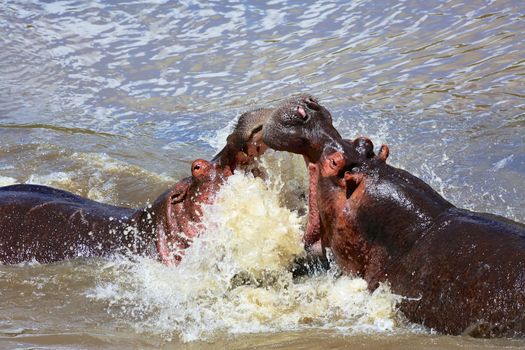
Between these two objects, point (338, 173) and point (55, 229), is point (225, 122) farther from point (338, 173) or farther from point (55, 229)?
point (338, 173)

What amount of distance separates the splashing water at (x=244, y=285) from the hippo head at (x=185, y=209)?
8cm

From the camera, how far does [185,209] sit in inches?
245

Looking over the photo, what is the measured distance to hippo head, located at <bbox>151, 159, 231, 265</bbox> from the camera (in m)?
6.16

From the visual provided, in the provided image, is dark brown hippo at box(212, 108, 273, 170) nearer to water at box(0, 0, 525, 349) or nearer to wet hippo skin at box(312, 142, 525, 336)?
water at box(0, 0, 525, 349)

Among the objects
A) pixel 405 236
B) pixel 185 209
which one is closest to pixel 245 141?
pixel 185 209

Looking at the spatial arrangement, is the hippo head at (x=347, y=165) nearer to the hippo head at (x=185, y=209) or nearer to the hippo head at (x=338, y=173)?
the hippo head at (x=338, y=173)

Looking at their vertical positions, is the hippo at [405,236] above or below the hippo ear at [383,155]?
below

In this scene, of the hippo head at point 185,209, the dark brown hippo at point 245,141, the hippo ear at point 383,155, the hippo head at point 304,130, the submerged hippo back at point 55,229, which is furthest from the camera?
the submerged hippo back at point 55,229

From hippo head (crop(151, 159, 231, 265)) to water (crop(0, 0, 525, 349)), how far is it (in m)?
0.11

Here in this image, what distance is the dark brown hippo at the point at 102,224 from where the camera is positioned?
20.3ft

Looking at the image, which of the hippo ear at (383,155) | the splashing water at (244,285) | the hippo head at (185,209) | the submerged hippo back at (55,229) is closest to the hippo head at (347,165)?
the hippo ear at (383,155)

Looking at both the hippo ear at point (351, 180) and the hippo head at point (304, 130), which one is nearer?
the hippo ear at point (351, 180)

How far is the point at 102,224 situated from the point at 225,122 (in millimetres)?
4348

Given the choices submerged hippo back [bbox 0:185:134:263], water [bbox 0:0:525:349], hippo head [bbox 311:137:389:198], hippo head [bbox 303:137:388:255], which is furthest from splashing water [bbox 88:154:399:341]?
hippo head [bbox 311:137:389:198]
